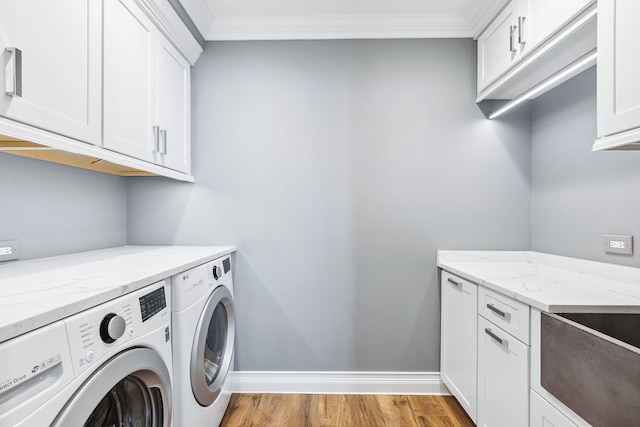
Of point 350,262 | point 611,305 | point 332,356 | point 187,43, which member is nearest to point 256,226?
point 350,262

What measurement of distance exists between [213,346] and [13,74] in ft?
4.82

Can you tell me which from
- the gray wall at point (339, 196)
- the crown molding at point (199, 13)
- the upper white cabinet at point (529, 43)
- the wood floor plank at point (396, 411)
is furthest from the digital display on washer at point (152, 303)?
the upper white cabinet at point (529, 43)

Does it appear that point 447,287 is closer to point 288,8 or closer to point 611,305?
point 611,305

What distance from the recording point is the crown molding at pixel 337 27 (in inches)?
80.8

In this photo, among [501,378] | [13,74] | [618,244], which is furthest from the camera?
[618,244]

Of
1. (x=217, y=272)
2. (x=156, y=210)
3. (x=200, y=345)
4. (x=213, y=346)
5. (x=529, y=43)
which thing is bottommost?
(x=213, y=346)

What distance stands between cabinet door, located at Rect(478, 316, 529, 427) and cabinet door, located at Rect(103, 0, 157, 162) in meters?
1.91

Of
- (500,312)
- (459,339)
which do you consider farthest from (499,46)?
(459,339)

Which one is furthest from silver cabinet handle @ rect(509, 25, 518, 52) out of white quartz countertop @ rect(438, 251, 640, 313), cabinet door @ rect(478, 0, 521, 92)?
white quartz countertop @ rect(438, 251, 640, 313)

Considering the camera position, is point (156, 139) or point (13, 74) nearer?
point (13, 74)

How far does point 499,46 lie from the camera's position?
→ 183 cm

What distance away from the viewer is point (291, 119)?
2131 mm

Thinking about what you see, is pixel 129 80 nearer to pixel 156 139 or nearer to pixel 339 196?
pixel 156 139

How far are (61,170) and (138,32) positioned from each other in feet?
2.60
